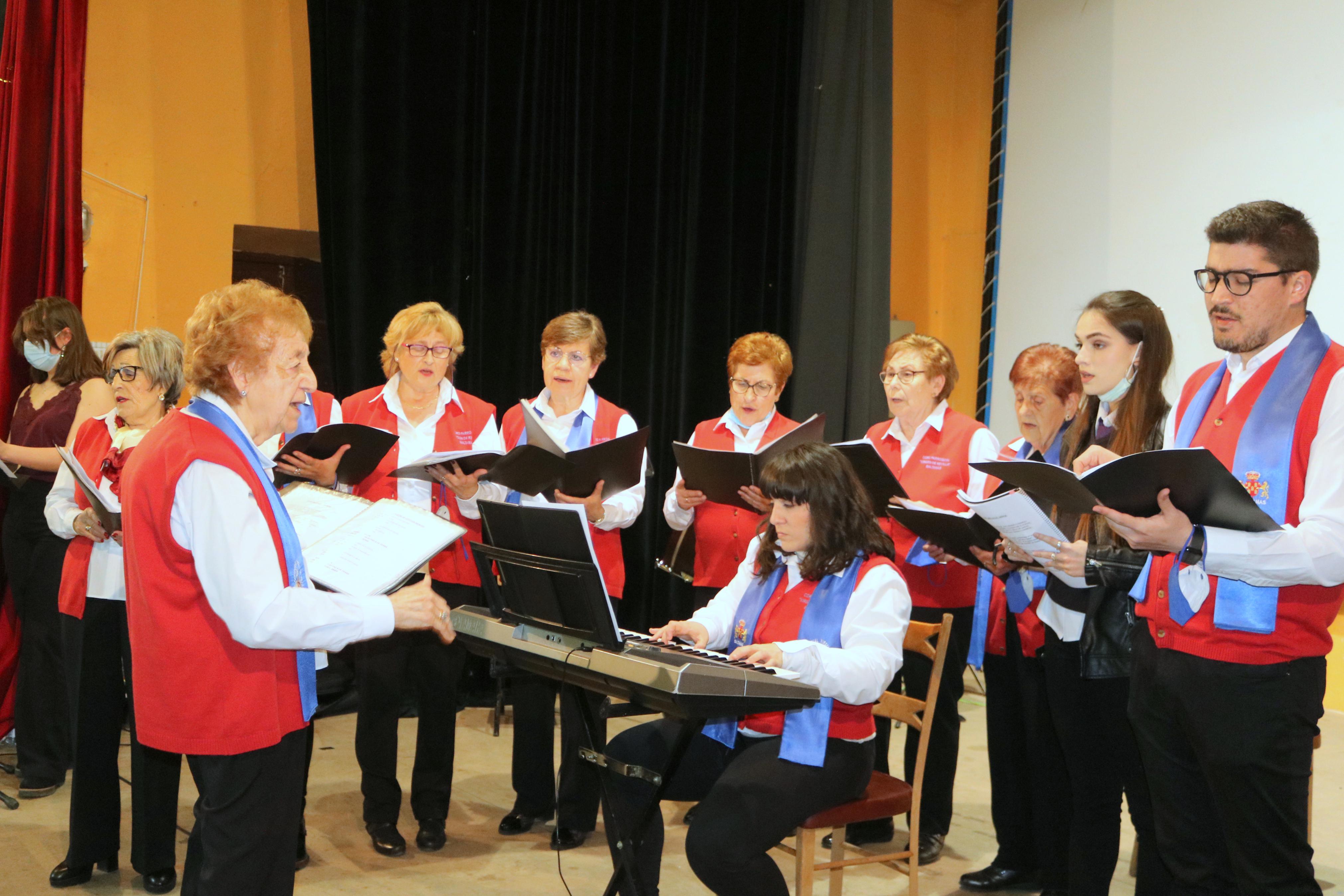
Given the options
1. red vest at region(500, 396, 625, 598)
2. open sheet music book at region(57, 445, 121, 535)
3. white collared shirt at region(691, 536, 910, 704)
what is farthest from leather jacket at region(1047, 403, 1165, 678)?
open sheet music book at region(57, 445, 121, 535)

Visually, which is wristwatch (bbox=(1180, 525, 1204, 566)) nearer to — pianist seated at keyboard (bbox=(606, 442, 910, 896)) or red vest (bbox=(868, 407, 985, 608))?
pianist seated at keyboard (bbox=(606, 442, 910, 896))

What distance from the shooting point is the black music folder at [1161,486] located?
182 centimetres

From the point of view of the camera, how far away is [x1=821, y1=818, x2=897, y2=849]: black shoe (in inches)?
137

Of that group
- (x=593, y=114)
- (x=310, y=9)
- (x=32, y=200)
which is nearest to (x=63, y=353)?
(x=32, y=200)

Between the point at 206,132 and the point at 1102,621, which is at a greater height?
the point at 206,132

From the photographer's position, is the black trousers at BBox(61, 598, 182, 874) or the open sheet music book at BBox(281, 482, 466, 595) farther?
the black trousers at BBox(61, 598, 182, 874)

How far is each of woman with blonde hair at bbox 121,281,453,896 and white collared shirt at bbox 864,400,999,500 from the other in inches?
76.9

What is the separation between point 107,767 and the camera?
302cm

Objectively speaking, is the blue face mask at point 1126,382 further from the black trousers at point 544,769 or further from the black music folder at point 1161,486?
the black trousers at point 544,769

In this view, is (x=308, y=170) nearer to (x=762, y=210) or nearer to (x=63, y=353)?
(x=63, y=353)

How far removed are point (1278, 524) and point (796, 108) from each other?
4.62m

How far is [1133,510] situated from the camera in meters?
2.00

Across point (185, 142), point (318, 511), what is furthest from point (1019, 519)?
point (185, 142)

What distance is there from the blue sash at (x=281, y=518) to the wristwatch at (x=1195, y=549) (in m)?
1.58
